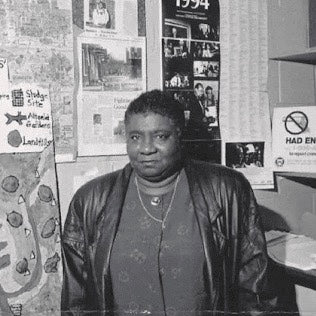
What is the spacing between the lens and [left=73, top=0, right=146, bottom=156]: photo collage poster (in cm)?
177

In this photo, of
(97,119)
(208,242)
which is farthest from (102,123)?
(208,242)

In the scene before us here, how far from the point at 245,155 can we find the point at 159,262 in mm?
817

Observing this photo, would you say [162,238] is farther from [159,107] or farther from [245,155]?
[245,155]

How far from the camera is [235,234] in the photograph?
1.47m

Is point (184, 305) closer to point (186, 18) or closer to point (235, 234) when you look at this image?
point (235, 234)

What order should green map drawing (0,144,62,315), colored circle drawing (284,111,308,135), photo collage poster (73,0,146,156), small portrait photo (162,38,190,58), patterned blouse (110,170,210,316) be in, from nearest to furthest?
patterned blouse (110,170,210,316) < green map drawing (0,144,62,315) < photo collage poster (73,0,146,156) < small portrait photo (162,38,190,58) < colored circle drawing (284,111,308,135)

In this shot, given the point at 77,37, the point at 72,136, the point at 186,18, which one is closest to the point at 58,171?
the point at 72,136

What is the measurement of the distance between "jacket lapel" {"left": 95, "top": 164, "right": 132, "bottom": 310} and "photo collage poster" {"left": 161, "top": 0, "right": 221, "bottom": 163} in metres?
0.53

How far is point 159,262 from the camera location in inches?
55.6

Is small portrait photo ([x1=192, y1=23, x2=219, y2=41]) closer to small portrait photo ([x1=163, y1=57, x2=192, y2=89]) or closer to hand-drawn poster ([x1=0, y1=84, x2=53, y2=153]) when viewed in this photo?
small portrait photo ([x1=163, y1=57, x2=192, y2=89])

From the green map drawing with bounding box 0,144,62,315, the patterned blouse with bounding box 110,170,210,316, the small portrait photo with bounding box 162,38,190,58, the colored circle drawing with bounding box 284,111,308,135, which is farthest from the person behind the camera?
the colored circle drawing with bounding box 284,111,308,135

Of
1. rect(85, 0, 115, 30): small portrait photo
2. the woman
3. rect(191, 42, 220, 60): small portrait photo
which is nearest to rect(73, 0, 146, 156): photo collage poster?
rect(85, 0, 115, 30): small portrait photo

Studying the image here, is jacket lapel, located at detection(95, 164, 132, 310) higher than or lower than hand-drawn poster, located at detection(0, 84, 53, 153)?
lower

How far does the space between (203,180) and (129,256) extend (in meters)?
0.30
